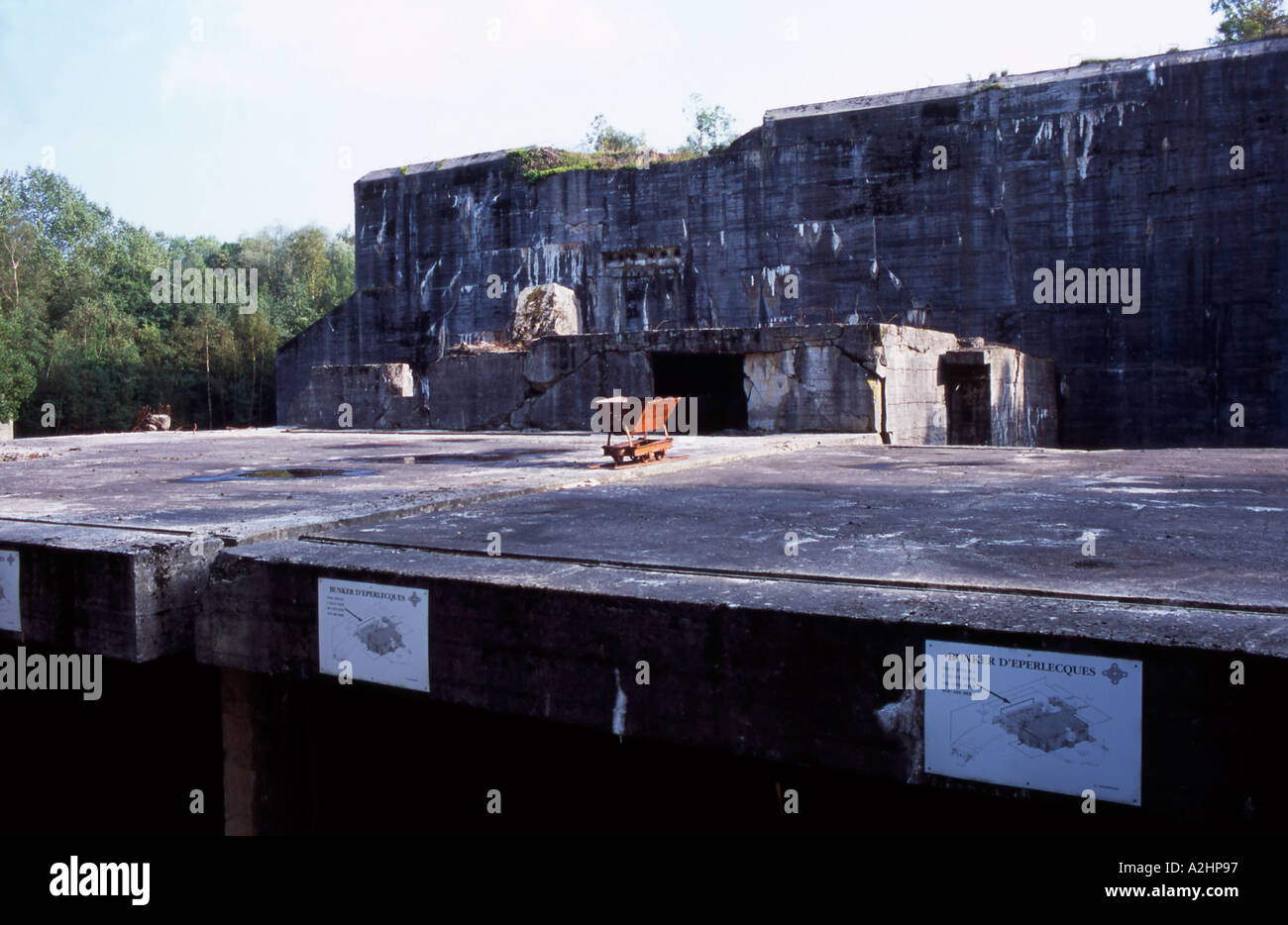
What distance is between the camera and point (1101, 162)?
19.6 metres

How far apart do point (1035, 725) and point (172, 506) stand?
11.8 feet

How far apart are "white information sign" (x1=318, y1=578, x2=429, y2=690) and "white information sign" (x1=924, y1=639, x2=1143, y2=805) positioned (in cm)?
140

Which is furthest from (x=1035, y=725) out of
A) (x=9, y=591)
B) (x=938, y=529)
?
(x=9, y=591)

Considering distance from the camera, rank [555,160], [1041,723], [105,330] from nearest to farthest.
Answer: [1041,723] → [555,160] → [105,330]

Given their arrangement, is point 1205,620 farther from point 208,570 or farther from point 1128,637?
point 208,570

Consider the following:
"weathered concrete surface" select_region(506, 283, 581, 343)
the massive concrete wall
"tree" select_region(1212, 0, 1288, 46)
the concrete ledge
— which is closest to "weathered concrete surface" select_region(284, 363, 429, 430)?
"weathered concrete surface" select_region(506, 283, 581, 343)

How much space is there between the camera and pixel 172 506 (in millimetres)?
4141

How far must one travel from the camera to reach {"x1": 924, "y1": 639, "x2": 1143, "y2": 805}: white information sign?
6.27ft

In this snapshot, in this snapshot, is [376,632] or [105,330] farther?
[105,330]

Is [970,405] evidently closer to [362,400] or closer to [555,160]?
[362,400]

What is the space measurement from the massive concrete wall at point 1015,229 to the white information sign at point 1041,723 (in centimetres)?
1648

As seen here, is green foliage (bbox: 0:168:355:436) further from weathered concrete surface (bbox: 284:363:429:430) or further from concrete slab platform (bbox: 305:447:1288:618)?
concrete slab platform (bbox: 305:447:1288:618)

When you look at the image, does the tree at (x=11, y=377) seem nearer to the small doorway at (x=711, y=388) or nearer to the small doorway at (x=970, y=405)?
the small doorway at (x=711, y=388)
